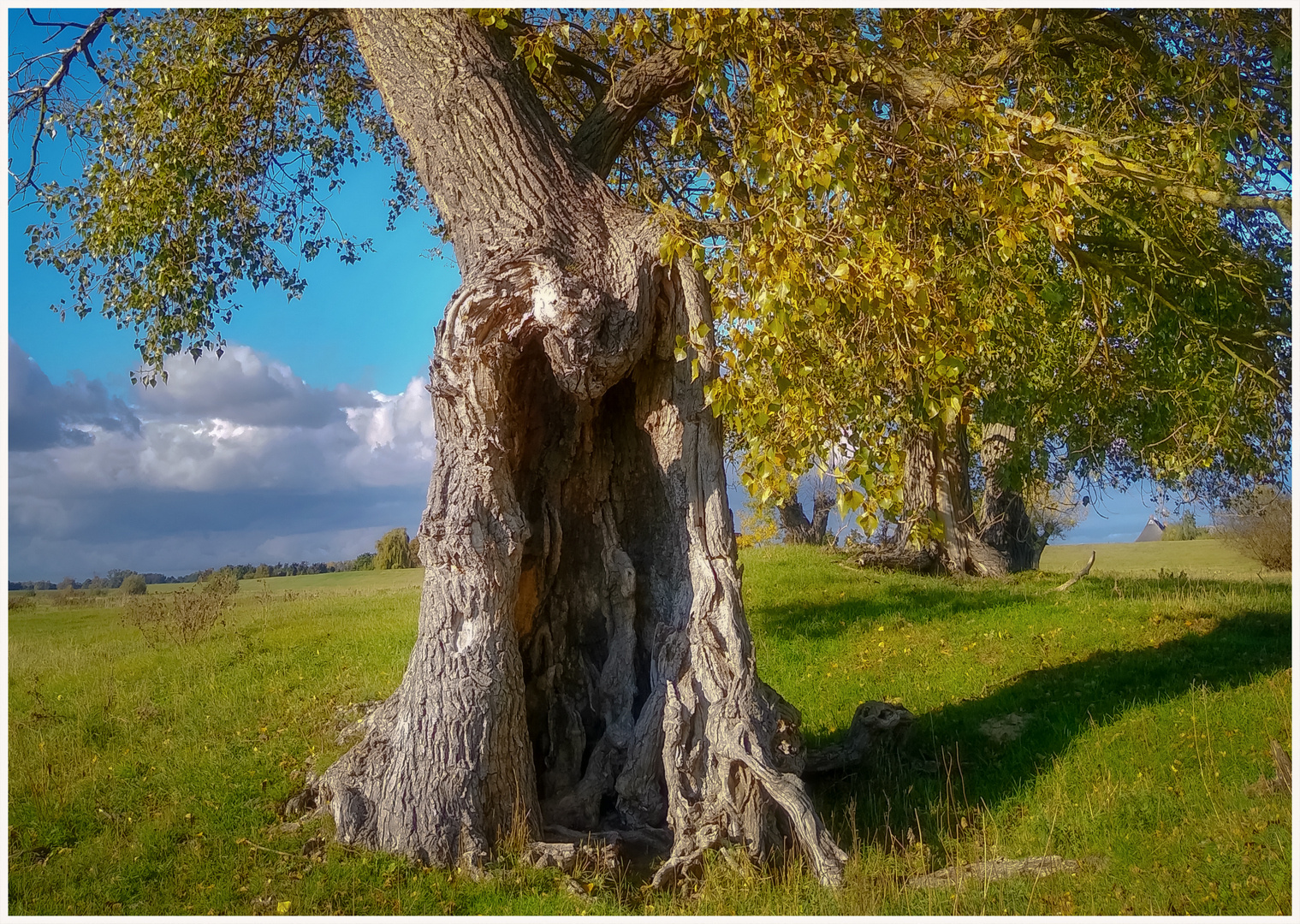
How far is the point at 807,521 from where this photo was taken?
26.8 meters

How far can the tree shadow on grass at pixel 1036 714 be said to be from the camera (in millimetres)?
8531

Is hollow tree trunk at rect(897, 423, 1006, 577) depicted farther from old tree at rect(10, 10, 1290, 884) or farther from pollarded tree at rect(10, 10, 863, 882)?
pollarded tree at rect(10, 10, 863, 882)

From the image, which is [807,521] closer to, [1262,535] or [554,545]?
[1262,535]

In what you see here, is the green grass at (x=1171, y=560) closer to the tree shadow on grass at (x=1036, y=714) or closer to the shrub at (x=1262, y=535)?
the shrub at (x=1262, y=535)

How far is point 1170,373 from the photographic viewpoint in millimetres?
11969

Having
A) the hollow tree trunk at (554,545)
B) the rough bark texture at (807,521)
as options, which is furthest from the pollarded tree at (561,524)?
the rough bark texture at (807,521)

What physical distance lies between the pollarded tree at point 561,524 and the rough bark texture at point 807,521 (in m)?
16.9

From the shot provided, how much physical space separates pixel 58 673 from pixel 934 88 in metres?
13.1

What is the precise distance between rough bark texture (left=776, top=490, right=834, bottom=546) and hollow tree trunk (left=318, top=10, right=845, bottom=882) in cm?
1697

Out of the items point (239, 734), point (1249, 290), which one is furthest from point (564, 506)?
point (1249, 290)

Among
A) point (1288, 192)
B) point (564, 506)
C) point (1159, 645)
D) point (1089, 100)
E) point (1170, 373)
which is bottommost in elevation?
point (1159, 645)

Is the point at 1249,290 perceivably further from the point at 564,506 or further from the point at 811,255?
the point at 564,506

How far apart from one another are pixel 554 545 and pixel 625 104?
14.9 feet

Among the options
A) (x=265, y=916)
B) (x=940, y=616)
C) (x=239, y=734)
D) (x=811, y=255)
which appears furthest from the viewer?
(x=940, y=616)
